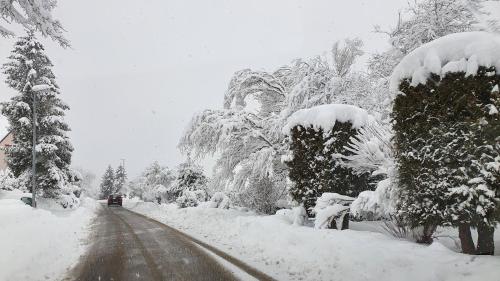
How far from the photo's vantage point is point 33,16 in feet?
25.6

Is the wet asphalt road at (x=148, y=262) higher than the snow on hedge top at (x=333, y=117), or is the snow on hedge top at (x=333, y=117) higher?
the snow on hedge top at (x=333, y=117)

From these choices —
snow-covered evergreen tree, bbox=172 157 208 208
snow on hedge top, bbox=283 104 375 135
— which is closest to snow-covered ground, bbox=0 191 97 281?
snow on hedge top, bbox=283 104 375 135

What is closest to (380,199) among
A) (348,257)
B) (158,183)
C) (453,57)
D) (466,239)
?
(348,257)

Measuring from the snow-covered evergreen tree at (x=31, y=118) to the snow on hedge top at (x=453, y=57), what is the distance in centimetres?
2572

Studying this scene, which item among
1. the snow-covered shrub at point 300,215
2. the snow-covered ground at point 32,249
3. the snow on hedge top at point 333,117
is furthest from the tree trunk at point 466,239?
the snow-covered ground at point 32,249

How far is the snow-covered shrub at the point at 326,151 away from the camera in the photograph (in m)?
10.5

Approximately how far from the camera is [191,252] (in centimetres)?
952

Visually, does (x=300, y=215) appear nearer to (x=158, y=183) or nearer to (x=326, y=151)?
(x=326, y=151)

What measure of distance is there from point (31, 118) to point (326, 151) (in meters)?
24.1

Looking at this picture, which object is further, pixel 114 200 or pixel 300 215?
pixel 114 200

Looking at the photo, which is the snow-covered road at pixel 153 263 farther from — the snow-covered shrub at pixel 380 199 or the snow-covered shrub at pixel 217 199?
the snow-covered shrub at pixel 217 199

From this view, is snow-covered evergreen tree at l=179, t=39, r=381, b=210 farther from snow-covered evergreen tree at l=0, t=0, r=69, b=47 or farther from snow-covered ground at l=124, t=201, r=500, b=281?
snow-covered evergreen tree at l=0, t=0, r=69, b=47

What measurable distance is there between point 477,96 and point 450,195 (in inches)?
62.7

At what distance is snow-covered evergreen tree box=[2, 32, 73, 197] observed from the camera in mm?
26969
